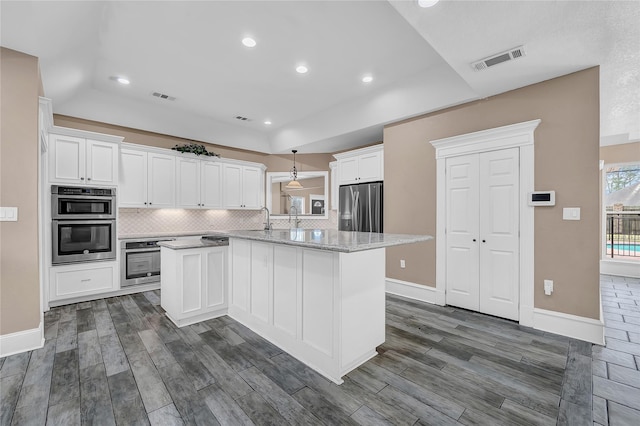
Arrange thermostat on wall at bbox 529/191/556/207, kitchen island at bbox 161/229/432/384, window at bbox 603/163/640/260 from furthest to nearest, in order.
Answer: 1. window at bbox 603/163/640/260
2. thermostat on wall at bbox 529/191/556/207
3. kitchen island at bbox 161/229/432/384

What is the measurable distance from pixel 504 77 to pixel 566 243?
6.16ft

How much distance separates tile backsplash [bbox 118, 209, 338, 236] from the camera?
487 cm

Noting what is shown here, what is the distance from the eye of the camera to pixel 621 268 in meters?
5.61

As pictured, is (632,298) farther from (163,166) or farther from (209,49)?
(163,166)

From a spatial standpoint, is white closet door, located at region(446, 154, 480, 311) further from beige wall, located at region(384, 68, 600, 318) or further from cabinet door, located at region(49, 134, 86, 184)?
cabinet door, located at region(49, 134, 86, 184)

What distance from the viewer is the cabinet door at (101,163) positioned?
4.05 meters

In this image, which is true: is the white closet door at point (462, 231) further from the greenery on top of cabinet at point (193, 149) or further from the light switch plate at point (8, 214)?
the light switch plate at point (8, 214)

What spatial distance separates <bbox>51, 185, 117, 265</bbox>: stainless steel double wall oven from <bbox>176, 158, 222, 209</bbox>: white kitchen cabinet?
113cm

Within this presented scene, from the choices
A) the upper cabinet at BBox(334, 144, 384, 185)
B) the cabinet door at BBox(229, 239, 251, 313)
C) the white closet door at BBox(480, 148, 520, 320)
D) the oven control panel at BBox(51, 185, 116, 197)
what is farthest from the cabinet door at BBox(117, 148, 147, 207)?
the white closet door at BBox(480, 148, 520, 320)

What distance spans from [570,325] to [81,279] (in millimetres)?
6050

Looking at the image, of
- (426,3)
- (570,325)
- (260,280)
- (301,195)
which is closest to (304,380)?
(260,280)

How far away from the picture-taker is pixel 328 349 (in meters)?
2.16

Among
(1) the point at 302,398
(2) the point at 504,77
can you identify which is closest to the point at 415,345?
(1) the point at 302,398

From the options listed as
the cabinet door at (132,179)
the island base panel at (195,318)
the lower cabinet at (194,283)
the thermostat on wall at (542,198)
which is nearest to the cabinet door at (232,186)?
the cabinet door at (132,179)
